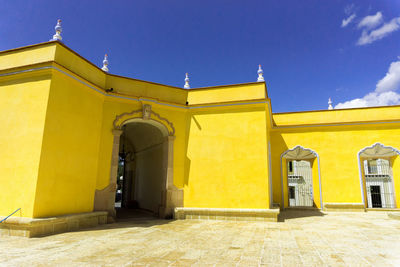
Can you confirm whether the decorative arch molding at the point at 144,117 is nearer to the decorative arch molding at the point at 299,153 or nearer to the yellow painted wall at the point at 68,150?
the yellow painted wall at the point at 68,150

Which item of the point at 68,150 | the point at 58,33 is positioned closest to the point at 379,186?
the point at 68,150

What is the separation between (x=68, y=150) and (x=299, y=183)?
79.8 ft

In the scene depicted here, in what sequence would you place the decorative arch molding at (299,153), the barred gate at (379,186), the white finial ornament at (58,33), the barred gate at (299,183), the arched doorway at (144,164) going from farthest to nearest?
the barred gate at (299,183) → the barred gate at (379,186) → the decorative arch molding at (299,153) → the arched doorway at (144,164) → the white finial ornament at (58,33)

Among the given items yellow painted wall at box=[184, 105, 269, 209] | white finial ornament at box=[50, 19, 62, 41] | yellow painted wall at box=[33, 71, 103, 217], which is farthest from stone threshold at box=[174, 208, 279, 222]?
white finial ornament at box=[50, 19, 62, 41]

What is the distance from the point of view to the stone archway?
29.1ft

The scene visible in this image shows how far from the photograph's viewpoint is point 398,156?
12.6 meters

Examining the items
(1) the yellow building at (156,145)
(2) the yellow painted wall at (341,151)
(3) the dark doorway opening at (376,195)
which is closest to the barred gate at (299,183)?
(3) the dark doorway opening at (376,195)

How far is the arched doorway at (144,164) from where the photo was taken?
10391 millimetres

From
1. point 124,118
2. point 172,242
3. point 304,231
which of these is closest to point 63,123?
point 124,118

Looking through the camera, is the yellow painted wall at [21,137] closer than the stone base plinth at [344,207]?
Yes

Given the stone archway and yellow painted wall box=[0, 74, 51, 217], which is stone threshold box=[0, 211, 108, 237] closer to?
yellow painted wall box=[0, 74, 51, 217]

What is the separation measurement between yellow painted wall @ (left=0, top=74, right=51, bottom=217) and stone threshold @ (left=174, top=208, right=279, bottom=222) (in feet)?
16.1

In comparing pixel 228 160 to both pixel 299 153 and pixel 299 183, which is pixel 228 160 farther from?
pixel 299 183

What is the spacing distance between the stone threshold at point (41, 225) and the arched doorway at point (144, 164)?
3305 mm
